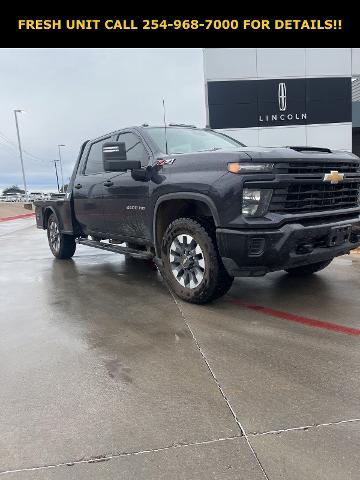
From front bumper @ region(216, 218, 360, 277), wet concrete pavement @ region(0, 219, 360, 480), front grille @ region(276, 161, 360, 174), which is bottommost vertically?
wet concrete pavement @ region(0, 219, 360, 480)

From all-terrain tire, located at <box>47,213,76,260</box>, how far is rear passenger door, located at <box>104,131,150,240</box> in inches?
76.3

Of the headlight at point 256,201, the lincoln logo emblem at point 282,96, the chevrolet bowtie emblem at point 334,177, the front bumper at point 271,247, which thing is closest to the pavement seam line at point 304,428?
the front bumper at point 271,247

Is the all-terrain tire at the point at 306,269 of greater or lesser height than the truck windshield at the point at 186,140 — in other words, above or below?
below

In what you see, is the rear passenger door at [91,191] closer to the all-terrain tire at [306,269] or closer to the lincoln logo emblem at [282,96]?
the all-terrain tire at [306,269]

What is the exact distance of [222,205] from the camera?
378 centimetres

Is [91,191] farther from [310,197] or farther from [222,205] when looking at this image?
[310,197]

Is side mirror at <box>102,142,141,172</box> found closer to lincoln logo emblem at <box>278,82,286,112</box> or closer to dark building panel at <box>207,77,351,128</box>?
dark building panel at <box>207,77,351,128</box>

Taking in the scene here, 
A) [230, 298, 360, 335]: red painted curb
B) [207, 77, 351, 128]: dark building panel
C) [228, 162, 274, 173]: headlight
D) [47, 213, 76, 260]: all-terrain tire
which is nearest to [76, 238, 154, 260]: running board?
[47, 213, 76, 260]: all-terrain tire

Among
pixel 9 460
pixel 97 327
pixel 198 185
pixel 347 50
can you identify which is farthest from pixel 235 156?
pixel 347 50

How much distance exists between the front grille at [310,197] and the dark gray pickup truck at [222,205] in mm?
10

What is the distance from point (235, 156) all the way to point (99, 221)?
9.37 ft

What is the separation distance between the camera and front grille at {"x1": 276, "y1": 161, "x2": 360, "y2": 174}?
12.1ft

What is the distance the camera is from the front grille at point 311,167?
12.1 feet

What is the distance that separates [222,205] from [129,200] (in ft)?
5.58
